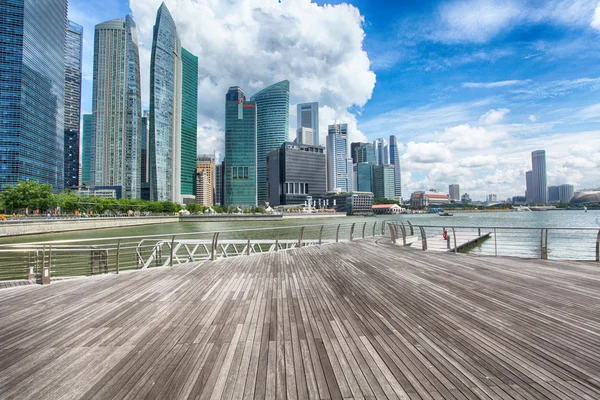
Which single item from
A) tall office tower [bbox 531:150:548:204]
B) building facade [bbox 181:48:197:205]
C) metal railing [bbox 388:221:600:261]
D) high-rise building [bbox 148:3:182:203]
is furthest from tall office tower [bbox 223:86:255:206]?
tall office tower [bbox 531:150:548:204]

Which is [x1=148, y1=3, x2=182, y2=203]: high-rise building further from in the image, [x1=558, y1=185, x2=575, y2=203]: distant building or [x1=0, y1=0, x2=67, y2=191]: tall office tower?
[x1=558, y1=185, x2=575, y2=203]: distant building

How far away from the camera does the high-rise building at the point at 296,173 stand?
161625mm

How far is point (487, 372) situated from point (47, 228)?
61552 mm

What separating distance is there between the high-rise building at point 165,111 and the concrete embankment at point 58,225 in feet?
234

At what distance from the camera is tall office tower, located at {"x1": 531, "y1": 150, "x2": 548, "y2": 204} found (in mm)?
188500

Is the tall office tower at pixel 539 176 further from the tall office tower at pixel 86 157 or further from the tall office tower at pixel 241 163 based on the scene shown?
the tall office tower at pixel 86 157

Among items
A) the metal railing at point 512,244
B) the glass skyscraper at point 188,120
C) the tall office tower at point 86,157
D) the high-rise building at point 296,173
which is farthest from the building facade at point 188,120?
the metal railing at point 512,244

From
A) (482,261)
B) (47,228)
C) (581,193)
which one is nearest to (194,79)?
(47,228)

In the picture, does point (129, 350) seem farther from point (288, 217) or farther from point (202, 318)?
point (288, 217)

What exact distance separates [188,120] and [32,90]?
83520mm

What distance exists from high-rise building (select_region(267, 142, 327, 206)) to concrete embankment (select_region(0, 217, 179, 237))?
94092 millimetres

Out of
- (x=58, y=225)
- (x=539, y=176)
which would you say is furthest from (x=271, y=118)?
(x=539, y=176)

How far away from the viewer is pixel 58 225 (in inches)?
1900

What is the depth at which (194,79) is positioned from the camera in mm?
179875
